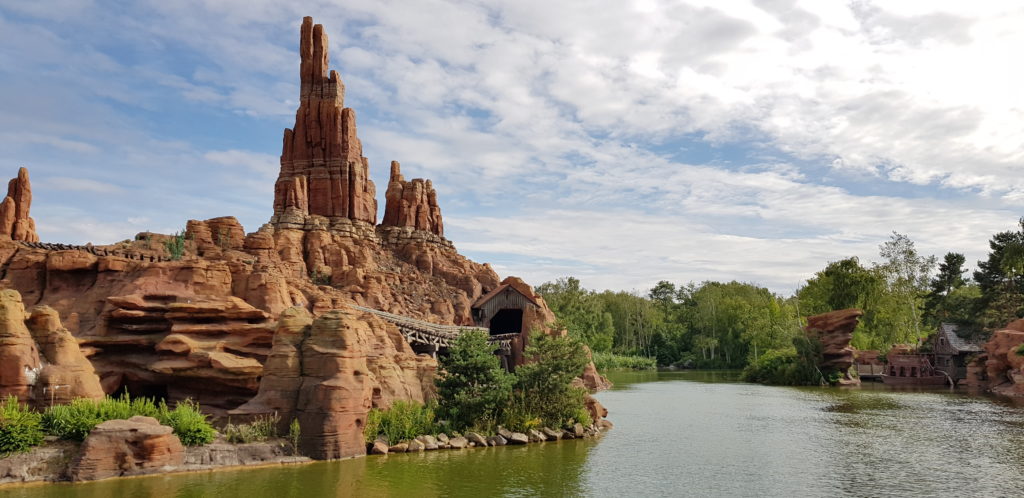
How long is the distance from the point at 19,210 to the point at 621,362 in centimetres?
7118

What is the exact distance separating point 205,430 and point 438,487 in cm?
848

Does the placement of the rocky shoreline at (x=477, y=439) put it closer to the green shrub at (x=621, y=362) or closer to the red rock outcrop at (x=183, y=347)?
the red rock outcrop at (x=183, y=347)

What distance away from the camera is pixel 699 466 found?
26609 mm

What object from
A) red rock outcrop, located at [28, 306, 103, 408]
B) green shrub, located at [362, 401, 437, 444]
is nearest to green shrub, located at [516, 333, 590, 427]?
green shrub, located at [362, 401, 437, 444]

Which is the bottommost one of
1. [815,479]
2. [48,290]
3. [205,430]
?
[815,479]

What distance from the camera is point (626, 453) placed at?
29062 mm

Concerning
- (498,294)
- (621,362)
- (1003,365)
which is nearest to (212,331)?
(498,294)

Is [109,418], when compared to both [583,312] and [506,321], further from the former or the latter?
[583,312]

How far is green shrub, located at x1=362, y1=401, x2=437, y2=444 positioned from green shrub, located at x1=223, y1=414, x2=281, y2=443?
11.5ft

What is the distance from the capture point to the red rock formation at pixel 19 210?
62.0m

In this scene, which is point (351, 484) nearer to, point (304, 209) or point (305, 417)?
point (305, 417)

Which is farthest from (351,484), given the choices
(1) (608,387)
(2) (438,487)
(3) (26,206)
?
(3) (26,206)

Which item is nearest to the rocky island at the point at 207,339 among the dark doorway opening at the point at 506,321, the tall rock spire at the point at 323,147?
the dark doorway opening at the point at 506,321

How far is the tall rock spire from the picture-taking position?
6800 cm
